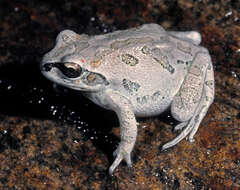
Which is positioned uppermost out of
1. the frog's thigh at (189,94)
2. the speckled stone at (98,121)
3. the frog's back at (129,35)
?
the frog's back at (129,35)

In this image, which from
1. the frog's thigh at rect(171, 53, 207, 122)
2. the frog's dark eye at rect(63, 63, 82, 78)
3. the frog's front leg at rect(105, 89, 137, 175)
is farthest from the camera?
the frog's thigh at rect(171, 53, 207, 122)

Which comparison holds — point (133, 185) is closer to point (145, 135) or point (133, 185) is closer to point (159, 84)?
point (145, 135)

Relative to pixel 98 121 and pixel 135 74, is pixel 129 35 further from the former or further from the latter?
pixel 98 121

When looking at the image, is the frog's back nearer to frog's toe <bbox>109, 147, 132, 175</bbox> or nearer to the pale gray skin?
the pale gray skin

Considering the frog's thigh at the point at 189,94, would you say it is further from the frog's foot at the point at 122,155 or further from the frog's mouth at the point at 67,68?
the frog's mouth at the point at 67,68

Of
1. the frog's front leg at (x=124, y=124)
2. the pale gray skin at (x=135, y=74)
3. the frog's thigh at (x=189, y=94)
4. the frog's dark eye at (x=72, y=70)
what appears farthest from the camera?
the frog's thigh at (x=189, y=94)

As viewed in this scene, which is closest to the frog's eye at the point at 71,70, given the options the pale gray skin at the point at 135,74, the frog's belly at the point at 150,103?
the pale gray skin at the point at 135,74

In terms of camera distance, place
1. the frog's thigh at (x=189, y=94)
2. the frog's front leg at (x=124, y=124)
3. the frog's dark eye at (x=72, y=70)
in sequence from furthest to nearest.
Result: the frog's thigh at (x=189, y=94)
the frog's front leg at (x=124, y=124)
the frog's dark eye at (x=72, y=70)

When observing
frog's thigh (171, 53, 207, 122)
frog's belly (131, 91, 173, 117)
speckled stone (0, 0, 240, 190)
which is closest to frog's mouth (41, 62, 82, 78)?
frog's belly (131, 91, 173, 117)
